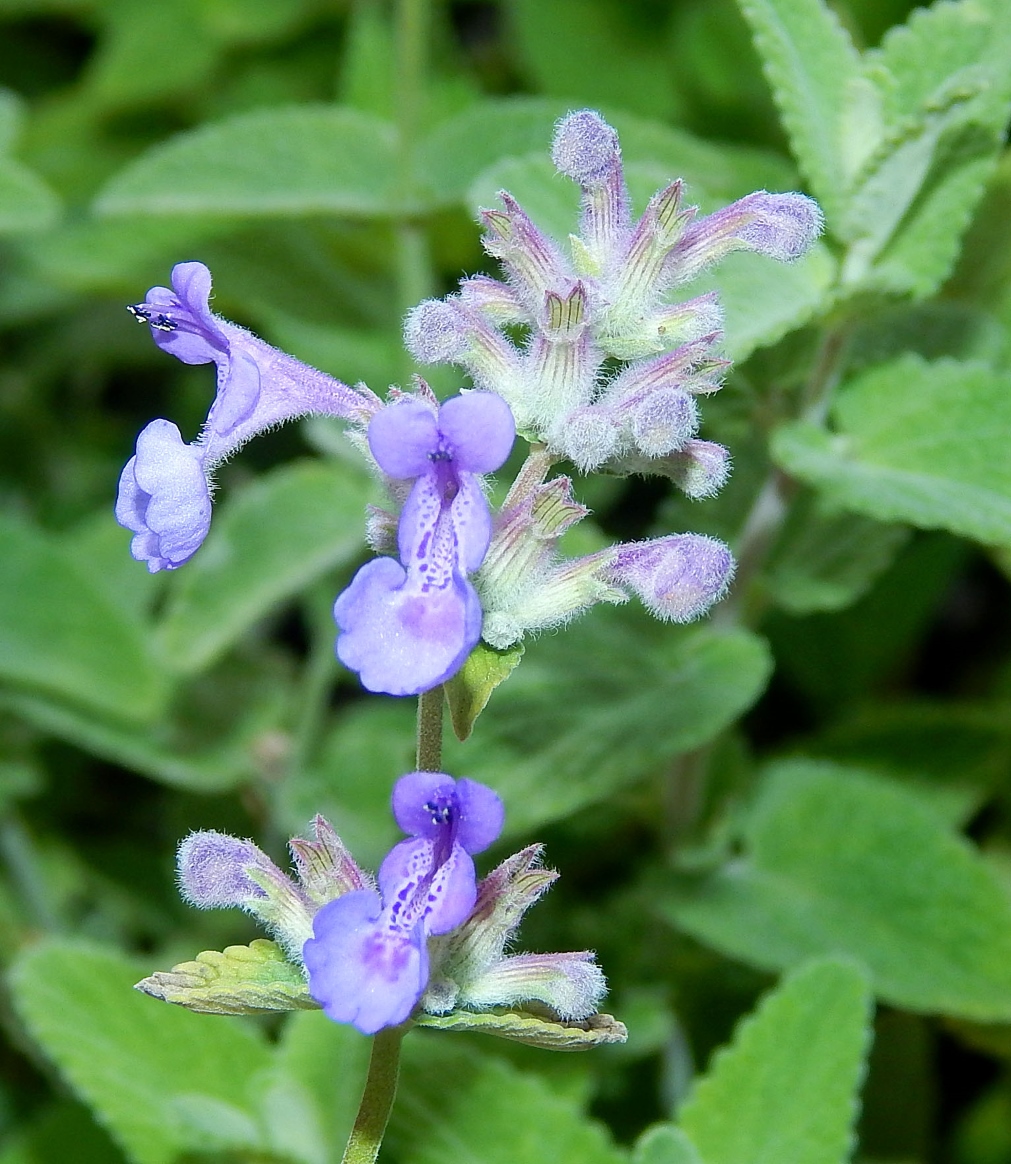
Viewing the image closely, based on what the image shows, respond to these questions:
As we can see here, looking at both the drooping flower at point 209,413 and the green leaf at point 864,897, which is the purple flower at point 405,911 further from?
the green leaf at point 864,897

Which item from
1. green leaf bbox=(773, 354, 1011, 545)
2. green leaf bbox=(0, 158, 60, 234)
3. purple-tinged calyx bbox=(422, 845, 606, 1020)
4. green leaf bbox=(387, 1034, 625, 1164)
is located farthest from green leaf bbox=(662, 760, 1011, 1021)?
green leaf bbox=(0, 158, 60, 234)

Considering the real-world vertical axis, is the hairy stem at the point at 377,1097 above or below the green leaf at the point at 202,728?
above

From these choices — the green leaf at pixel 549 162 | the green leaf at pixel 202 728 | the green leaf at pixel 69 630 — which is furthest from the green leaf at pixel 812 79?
the green leaf at pixel 69 630

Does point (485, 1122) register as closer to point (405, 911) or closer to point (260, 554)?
point (405, 911)

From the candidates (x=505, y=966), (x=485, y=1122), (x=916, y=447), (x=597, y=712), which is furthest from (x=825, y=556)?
(x=505, y=966)

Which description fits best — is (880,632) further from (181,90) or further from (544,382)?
(181,90)

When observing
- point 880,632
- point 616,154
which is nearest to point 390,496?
point 616,154

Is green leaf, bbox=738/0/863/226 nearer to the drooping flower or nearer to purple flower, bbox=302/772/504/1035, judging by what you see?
the drooping flower
